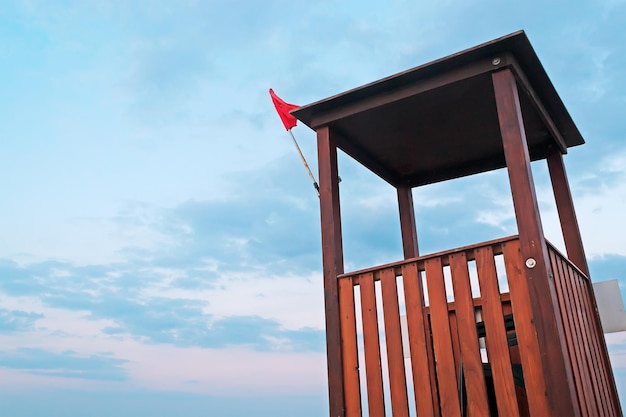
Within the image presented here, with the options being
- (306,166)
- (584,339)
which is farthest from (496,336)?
(306,166)

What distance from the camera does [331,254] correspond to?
4.36 meters

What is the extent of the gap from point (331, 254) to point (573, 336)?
187 cm

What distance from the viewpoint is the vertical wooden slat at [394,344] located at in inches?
144

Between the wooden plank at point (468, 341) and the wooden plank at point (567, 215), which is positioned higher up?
the wooden plank at point (567, 215)

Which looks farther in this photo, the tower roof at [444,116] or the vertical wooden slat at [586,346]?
the tower roof at [444,116]

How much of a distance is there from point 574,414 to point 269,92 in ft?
14.1

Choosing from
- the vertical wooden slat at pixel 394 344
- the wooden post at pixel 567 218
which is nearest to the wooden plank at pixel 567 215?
the wooden post at pixel 567 218

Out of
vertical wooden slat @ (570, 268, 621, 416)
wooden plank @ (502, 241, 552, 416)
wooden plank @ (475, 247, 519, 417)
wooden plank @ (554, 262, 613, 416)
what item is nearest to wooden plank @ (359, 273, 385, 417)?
wooden plank @ (475, 247, 519, 417)

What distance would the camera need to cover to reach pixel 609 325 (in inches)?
191

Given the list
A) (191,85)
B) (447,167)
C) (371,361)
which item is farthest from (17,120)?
(371,361)

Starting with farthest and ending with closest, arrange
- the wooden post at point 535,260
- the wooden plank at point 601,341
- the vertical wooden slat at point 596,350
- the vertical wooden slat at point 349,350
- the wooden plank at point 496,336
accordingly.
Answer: the wooden plank at point 601,341, the vertical wooden slat at point 596,350, the vertical wooden slat at point 349,350, the wooden plank at point 496,336, the wooden post at point 535,260

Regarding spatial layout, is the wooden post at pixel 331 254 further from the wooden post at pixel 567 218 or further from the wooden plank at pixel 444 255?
the wooden post at pixel 567 218

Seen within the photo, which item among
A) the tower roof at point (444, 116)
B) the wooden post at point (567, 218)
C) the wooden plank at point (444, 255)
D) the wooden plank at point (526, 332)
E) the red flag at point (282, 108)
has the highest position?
the red flag at point (282, 108)

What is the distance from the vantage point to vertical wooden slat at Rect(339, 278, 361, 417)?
387cm
